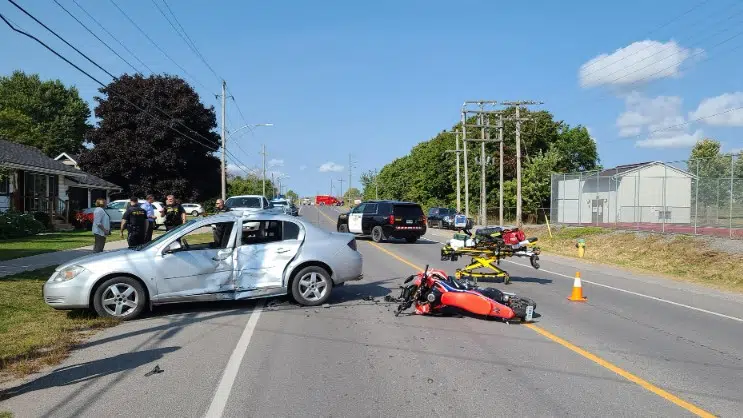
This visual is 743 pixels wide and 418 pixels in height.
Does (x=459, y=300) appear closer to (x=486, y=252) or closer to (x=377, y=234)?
(x=486, y=252)

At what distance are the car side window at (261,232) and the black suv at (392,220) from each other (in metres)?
16.5

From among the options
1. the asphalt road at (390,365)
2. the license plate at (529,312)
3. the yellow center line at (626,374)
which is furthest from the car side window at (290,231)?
the yellow center line at (626,374)

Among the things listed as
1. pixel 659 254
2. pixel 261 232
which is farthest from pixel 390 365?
pixel 659 254

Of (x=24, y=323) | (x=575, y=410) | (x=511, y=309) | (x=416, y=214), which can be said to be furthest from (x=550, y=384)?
(x=416, y=214)

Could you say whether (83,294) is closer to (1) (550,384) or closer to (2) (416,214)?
(1) (550,384)

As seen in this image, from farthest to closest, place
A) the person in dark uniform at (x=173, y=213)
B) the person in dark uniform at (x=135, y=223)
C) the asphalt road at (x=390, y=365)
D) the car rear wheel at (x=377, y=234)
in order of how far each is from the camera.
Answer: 1. the car rear wheel at (x=377, y=234)
2. the person in dark uniform at (x=173, y=213)
3. the person in dark uniform at (x=135, y=223)
4. the asphalt road at (x=390, y=365)

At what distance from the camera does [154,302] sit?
354 inches

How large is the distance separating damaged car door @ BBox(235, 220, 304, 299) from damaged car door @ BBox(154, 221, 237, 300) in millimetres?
175

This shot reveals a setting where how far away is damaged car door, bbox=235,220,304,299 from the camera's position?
9492 millimetres

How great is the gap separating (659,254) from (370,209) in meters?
11.8

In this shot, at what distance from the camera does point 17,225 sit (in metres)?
23.0

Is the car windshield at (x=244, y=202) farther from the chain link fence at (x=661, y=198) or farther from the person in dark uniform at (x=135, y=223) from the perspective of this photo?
the chain link fence at (x=661, y=198)

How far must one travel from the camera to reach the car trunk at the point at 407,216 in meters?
26.4

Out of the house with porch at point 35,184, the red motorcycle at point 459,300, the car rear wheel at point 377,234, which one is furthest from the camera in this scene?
the car rear wheel at point 377,234
